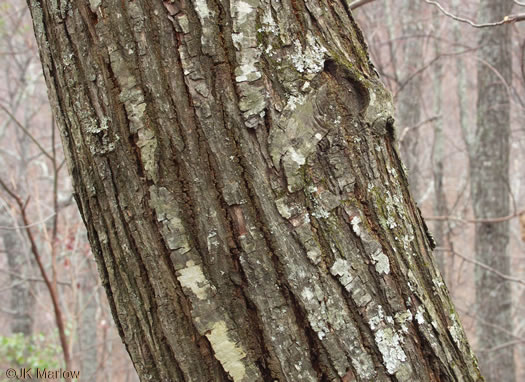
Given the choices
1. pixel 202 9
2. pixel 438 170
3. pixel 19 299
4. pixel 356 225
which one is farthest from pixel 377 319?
pixel 19 299

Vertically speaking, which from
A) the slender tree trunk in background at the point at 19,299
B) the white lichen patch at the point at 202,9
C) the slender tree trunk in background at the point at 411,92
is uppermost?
the slender tree trunk in background at the point at 411,92

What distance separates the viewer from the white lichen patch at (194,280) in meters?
0.95

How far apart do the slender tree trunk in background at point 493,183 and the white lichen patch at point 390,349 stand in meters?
4.75

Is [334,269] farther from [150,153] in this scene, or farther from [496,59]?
[496,59]

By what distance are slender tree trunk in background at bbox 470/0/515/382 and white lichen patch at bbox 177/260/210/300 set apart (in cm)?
499

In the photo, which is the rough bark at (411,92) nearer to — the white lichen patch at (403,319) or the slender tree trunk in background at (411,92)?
the slender tree trunk in background at (411,92)

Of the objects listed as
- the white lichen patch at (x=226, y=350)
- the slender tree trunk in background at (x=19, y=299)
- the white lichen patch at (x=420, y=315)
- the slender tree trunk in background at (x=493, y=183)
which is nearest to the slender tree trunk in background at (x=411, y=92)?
the slender tree trunk in background at (x=493, y=183)

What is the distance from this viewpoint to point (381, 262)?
1012 millimetres

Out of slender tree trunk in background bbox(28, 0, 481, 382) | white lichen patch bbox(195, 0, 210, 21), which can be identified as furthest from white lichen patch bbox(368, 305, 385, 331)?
white lichen patch bbox(195, 0, 210, 21)

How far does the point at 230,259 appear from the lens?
0.95 meters

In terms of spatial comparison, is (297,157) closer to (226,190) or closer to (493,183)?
(226,190)

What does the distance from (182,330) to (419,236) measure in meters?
0.58

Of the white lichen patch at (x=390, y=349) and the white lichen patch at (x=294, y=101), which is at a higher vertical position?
the white lichen patch at (x=294, y=101)

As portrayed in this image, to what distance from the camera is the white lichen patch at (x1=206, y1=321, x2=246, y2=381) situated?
0.96m
